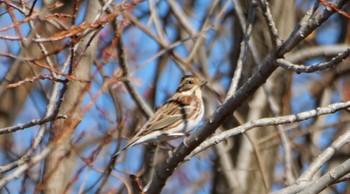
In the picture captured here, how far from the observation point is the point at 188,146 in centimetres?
549

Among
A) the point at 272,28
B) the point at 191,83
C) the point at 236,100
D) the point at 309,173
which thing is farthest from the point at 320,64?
the point at 191,83

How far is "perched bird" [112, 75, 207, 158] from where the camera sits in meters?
7.70

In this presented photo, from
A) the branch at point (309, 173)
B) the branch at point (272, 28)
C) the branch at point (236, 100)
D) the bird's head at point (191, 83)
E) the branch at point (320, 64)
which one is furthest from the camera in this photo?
the bird's head at point (191, 83)

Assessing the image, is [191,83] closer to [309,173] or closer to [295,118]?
[309,173]

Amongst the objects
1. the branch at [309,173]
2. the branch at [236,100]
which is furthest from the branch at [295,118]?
the branch at [309,173]

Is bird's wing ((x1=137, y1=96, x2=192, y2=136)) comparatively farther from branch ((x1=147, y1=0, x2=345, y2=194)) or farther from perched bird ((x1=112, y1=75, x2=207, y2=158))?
branch ((x1=147, y1=0, x2=345, y2=194))

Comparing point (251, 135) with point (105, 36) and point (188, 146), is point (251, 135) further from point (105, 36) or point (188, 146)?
point (188, 146)

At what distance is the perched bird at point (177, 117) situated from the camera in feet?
25.2

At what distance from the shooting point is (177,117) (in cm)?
819

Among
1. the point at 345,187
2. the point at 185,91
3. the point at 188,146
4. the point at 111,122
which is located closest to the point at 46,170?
the point at 188,146

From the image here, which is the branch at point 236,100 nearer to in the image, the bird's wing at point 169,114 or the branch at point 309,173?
the branch at point 309,173

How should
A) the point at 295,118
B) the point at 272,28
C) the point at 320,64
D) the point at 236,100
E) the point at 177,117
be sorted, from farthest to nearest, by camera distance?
the point at 177,117 → the point at 295,118 → the point at 236,100 → the point at 272,28 → the point at 320,64

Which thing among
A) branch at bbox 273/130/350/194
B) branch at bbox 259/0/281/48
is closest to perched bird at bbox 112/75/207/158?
branch at bbox 273/130/350/194

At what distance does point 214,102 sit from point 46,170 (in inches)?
144
